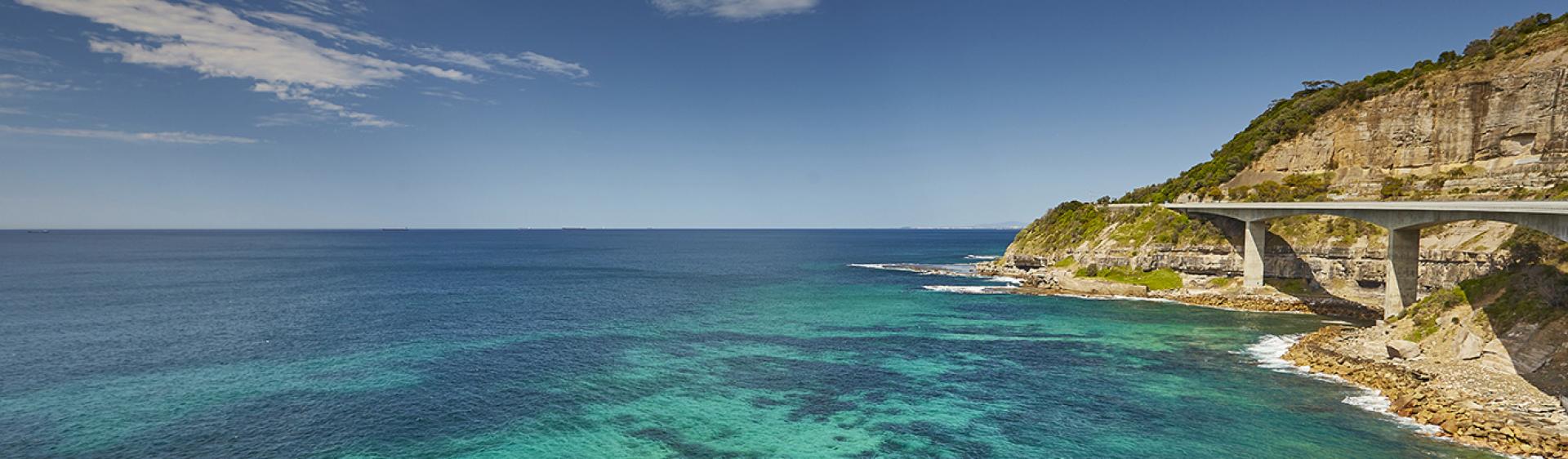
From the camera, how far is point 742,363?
167ft

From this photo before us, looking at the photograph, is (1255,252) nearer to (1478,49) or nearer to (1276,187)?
(1276,187)

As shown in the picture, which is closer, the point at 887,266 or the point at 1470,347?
the point at 1470,347

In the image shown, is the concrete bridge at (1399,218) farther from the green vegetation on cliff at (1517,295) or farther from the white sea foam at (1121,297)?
the white sea foam at (1121,297)

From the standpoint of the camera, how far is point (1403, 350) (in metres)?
48.0

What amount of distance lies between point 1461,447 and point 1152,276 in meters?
64.5

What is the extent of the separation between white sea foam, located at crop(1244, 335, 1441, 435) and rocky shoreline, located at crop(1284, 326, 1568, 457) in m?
0.44

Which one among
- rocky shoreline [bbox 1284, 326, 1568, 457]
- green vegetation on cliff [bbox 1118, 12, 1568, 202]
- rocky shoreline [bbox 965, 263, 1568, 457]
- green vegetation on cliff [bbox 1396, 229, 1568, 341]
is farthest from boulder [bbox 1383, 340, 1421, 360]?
green vegetation on cliff [bbox 1118, 12, 1568, 202]

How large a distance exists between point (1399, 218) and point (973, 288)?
153 feet

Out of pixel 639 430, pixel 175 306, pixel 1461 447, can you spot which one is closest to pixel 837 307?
pixel 639 430

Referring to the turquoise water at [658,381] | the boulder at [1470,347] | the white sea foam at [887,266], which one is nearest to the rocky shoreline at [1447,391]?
the boulder at [1470,347]

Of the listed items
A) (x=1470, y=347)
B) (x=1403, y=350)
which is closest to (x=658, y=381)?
(x=1403, y=350)

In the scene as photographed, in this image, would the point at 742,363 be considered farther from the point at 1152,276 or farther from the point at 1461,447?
the point at 1152,276

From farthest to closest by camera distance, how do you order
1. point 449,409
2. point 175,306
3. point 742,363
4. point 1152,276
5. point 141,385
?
point 1152,276 < point 175,306 < point 742,363 < point 141,385 < point 449,409

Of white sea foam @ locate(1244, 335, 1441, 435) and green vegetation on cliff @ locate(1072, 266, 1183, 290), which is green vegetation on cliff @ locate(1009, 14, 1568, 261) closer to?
green vegetation on cliff @ locate(1072, 266, 1183, 290)
